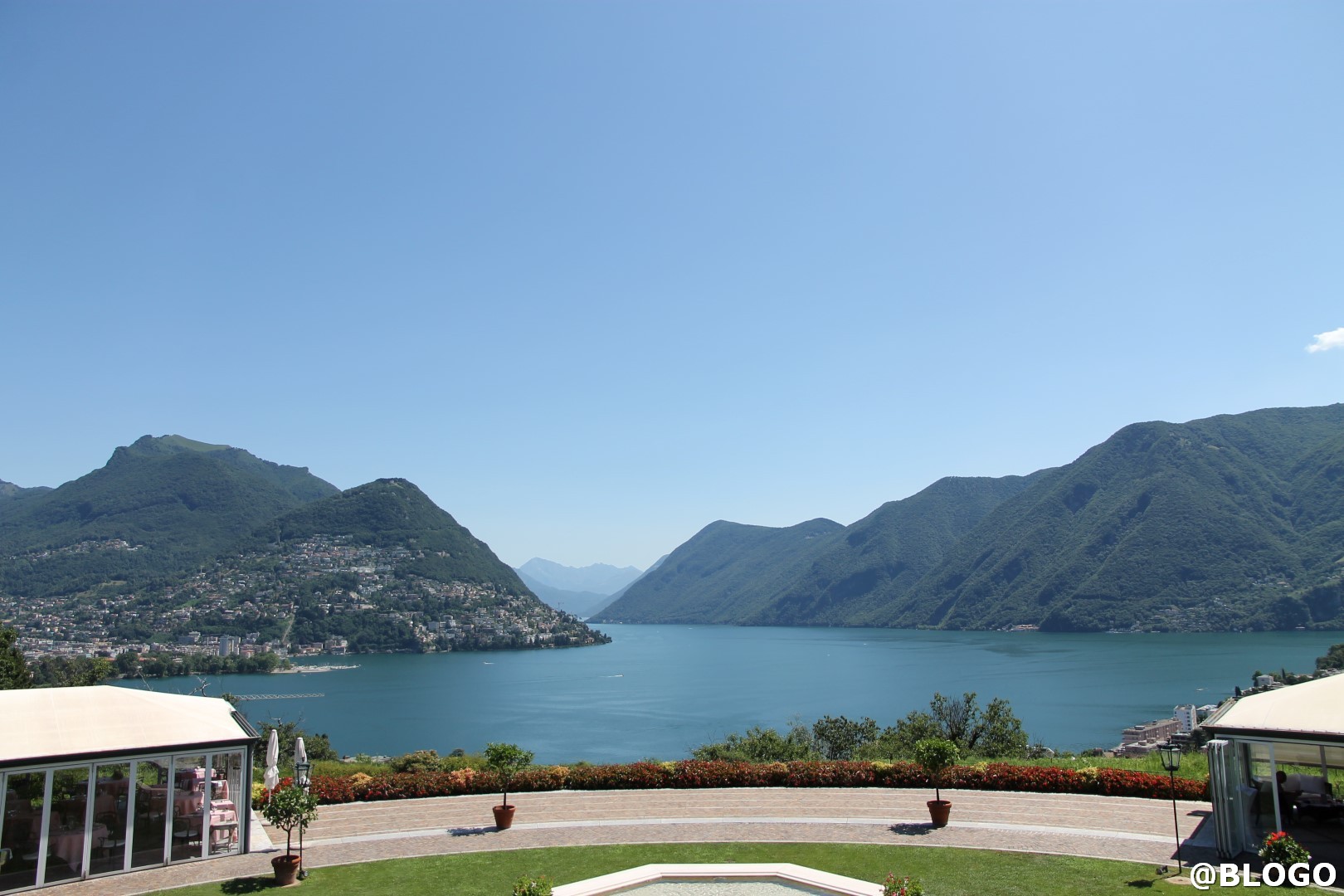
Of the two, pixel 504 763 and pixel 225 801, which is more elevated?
pixel 504 763

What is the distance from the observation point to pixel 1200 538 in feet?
534

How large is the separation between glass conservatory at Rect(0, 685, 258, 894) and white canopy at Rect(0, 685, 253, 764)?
0.02 m

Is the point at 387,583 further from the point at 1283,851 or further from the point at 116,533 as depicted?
the point at 1283,851

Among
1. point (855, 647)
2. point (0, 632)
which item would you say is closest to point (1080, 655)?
point (855, 647)

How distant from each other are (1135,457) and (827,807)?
213 m

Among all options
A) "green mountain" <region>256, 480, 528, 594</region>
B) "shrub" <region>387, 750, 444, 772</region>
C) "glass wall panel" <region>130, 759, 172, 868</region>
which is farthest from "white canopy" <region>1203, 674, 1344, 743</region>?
"green mountain" <region>256, 480, 528, 594</region>

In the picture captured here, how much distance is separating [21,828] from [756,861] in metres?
10.9

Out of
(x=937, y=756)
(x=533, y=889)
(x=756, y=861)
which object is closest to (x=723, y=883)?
(x=756, y=861)

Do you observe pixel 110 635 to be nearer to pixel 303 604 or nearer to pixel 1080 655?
pixel 303 604

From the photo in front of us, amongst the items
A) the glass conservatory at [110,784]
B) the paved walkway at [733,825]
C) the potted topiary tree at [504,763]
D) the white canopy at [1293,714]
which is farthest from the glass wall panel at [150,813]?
the white canopy at [1293,714]

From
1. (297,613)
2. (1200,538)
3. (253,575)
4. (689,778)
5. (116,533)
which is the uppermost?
(116,533)

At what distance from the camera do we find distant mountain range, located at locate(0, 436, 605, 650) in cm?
14250

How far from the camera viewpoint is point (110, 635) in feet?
431

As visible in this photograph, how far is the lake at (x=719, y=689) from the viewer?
6844 cm
